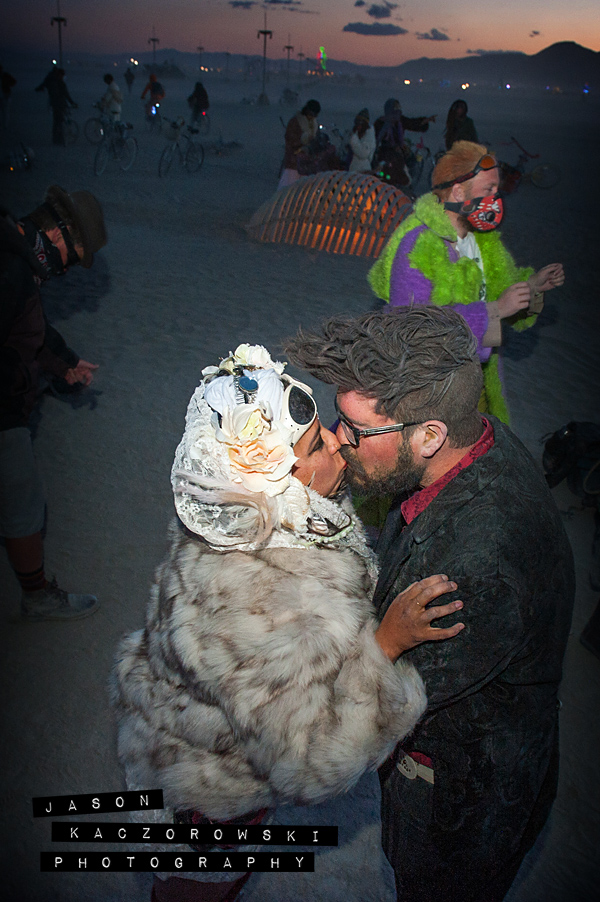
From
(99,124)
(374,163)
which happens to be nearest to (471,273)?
(374,163)

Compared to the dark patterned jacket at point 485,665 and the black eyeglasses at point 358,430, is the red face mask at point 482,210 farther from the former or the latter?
the black eyeglasses at point 358,430

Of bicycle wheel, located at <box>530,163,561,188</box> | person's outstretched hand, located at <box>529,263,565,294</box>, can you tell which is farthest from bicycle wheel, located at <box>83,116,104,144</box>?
person's outstretched hand, located at <box>529,263,565,294</box>

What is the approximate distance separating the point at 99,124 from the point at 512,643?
20.3 m

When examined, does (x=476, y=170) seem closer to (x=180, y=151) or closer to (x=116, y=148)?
(x=116, y=148)

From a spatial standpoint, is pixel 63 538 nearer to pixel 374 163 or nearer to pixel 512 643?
pixel 512 643

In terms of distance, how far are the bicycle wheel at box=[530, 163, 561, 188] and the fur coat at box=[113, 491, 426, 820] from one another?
18.5 metres

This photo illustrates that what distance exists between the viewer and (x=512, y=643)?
156cm

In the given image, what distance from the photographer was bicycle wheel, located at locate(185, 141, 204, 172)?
1680 centimetres

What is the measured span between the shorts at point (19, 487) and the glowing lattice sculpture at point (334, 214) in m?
7.69

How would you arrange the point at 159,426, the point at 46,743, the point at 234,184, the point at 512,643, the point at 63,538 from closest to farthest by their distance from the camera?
1. the point at 512,643
2. the point at 46,743
3. the point at 63,538
4. the point at 159,426
5. the point at 234,184

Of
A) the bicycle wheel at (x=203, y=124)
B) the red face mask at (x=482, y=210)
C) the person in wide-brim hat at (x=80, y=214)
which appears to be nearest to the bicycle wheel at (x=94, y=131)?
the bicycle wheel at (x=203, y=124)

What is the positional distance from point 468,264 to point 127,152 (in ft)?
53.7

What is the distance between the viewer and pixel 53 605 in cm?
373

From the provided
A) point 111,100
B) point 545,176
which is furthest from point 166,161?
point 545,176
